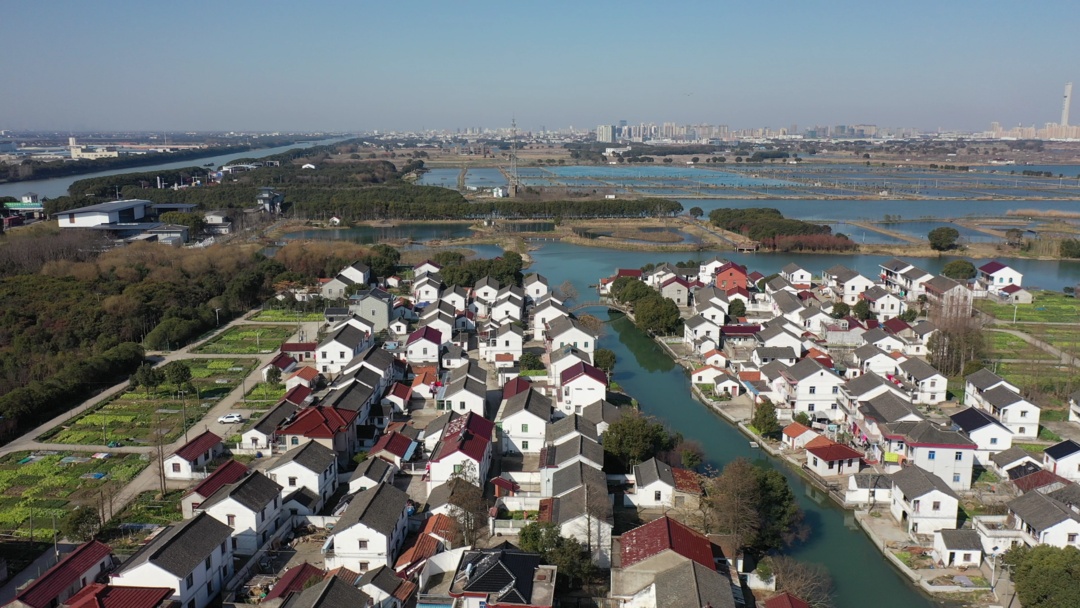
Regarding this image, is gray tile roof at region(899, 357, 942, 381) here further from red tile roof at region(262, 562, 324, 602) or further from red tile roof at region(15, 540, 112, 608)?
red tile roof at region(15, 540, 112, 608)

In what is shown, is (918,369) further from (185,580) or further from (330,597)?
(185,580)

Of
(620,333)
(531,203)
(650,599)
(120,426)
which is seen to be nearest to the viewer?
(650,599)

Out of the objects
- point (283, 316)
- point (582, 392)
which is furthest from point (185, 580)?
point (283, 316)

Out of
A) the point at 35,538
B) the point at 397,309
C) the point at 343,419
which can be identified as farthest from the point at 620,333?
the point at 35,538

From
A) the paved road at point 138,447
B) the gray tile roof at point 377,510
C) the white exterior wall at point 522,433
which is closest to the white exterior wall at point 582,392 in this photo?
the white exterior wall at point 522,433

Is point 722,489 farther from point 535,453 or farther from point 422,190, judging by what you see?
Result: point 422,190

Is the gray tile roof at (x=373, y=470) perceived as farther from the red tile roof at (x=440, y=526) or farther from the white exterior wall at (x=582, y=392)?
the white exterior wall at (x=582, y=392)
